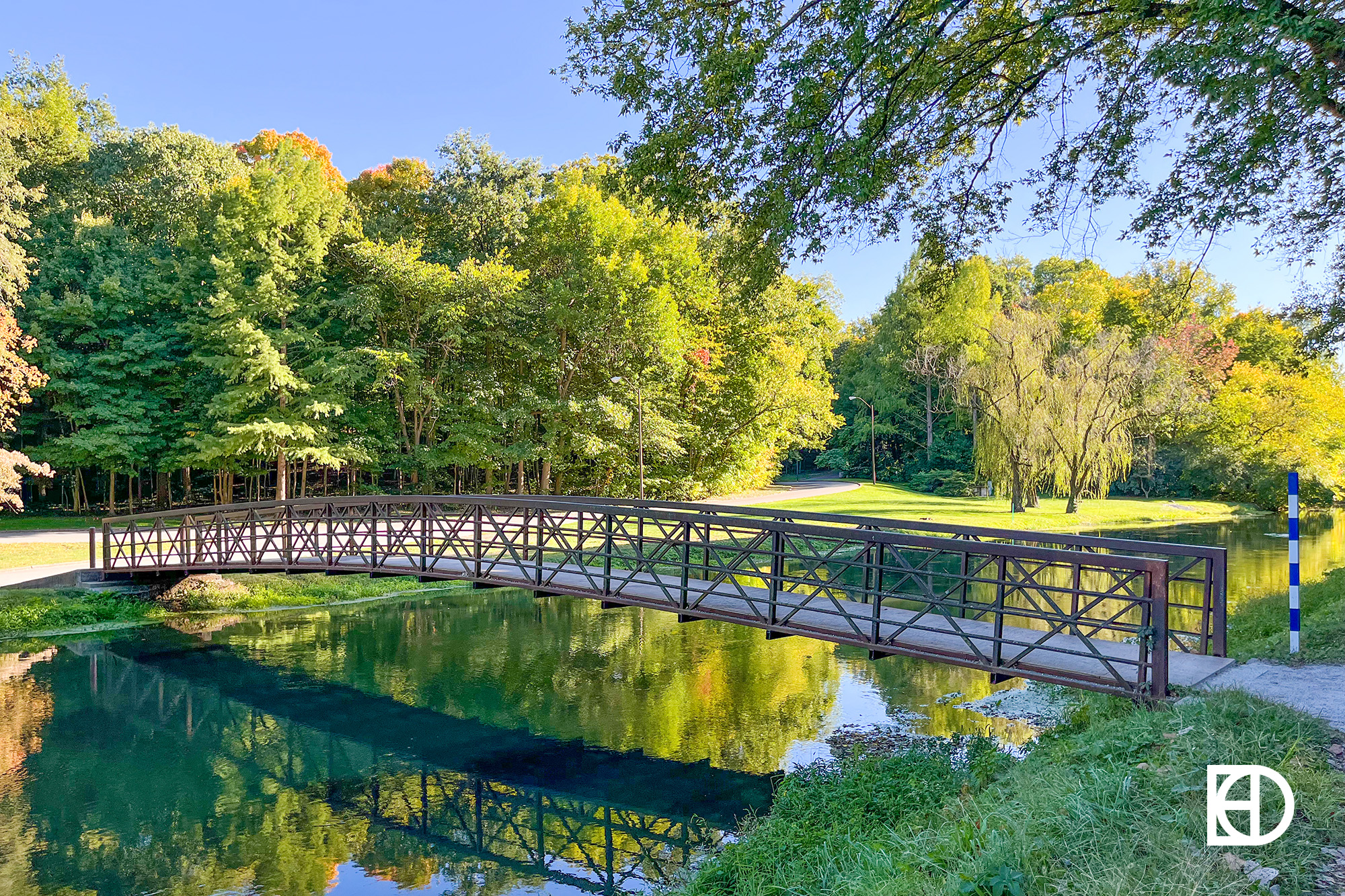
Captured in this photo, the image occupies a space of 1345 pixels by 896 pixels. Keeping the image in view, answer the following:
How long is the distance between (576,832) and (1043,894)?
18.7 ft

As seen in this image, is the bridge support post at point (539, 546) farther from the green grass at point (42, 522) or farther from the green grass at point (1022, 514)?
the green grass at point (42, 522)

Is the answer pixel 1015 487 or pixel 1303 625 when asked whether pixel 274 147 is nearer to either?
pixel 1015 487

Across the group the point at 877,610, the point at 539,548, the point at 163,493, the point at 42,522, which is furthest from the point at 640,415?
the point at 42,522

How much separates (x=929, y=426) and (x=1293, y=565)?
46410mm

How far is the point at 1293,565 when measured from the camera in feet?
26.6

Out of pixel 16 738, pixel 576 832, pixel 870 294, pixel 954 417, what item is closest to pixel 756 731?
pixel 576 832

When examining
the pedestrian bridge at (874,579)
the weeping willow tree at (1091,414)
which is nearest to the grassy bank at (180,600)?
the pedestrian bridge at (874,579)

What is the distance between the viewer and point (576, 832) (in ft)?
27.0

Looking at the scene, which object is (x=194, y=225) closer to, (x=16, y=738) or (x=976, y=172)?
(x=16, y=738)

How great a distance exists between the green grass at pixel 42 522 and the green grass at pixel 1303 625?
3134cm

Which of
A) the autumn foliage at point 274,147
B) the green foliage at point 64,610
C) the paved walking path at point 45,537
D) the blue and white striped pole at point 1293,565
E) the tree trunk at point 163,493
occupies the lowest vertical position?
the green foliage at point 64,610

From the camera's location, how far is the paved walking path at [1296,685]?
586 centimetres

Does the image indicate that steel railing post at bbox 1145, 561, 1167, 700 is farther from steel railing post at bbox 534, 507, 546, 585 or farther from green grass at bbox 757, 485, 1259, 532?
green grass at bbox 757, 485, 1259, 532

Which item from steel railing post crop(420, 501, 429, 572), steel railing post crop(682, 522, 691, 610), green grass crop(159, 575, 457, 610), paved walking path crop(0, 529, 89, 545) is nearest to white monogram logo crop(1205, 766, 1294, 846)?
steel railing post crop(682, 522, 691, 610)
